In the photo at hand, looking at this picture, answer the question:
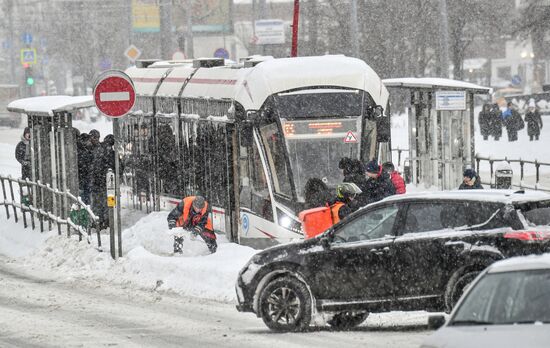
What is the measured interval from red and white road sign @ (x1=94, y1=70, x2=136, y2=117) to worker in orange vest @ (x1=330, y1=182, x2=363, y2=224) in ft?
15.4

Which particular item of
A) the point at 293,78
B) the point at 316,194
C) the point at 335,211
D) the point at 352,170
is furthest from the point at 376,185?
the point at 293,78

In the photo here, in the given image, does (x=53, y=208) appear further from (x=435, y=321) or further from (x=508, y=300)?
(x=508, y=300)

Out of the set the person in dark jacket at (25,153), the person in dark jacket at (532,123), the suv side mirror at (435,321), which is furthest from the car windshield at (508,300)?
the person in dark jacket at (532,123)

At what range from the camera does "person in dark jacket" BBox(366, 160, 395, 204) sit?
61.5 feet

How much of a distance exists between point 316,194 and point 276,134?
201 centimetres

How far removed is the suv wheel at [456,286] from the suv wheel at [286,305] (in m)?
1.46

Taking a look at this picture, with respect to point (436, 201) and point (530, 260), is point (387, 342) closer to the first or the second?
point (436, 201)

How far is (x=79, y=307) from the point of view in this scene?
17094mm

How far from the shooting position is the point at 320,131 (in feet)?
68.4

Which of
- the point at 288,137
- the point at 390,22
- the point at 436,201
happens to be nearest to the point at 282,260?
the point at 436,201

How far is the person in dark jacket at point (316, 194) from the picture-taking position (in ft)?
62.4

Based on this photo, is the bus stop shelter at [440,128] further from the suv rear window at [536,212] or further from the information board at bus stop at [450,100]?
the suv rear window at [536,212]

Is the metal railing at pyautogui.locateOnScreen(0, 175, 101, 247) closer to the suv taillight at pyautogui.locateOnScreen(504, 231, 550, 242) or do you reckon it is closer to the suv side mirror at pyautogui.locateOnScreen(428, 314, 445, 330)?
the suv taillight at pyautogui.locateOnScreen(504, 231, 550, 242)

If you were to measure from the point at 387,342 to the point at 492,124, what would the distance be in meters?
36.8
